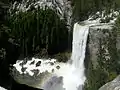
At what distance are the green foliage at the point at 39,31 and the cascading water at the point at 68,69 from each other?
587 millimetres

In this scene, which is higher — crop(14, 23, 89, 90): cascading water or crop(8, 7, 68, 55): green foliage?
crop(8, 7, 68, 55): green foliage

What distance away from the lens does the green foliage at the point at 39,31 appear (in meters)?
10.5

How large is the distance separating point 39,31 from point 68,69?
180 centimetres

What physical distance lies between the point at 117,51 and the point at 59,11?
12.3 ft

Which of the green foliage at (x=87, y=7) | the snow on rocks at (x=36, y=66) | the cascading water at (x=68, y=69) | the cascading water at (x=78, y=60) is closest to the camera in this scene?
the cascading water at (x=78, y=60)

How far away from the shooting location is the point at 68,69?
934 centimetres

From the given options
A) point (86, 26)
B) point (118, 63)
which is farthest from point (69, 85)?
point (118, 63)

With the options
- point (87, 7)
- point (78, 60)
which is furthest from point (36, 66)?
point (87, 7)

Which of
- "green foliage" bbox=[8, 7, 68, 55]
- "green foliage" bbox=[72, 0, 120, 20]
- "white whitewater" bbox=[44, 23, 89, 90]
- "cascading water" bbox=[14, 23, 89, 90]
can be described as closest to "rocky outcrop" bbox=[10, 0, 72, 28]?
"green foliage" bbox=[8, 7, 68, 55]

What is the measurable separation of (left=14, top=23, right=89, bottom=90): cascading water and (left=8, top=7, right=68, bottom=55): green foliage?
0.59 metres

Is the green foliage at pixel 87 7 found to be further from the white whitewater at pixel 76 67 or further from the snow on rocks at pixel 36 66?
the snow on rocks at pixel 36 66

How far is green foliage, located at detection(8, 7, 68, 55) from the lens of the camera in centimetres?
1048

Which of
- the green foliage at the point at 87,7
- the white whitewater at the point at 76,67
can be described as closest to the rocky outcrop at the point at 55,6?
the green foliage at the point at 87,7

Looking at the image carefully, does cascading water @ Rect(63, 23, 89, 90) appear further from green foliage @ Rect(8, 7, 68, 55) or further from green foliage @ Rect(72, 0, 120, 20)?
green foliage @ Rect(8, 7, 68, 55)
